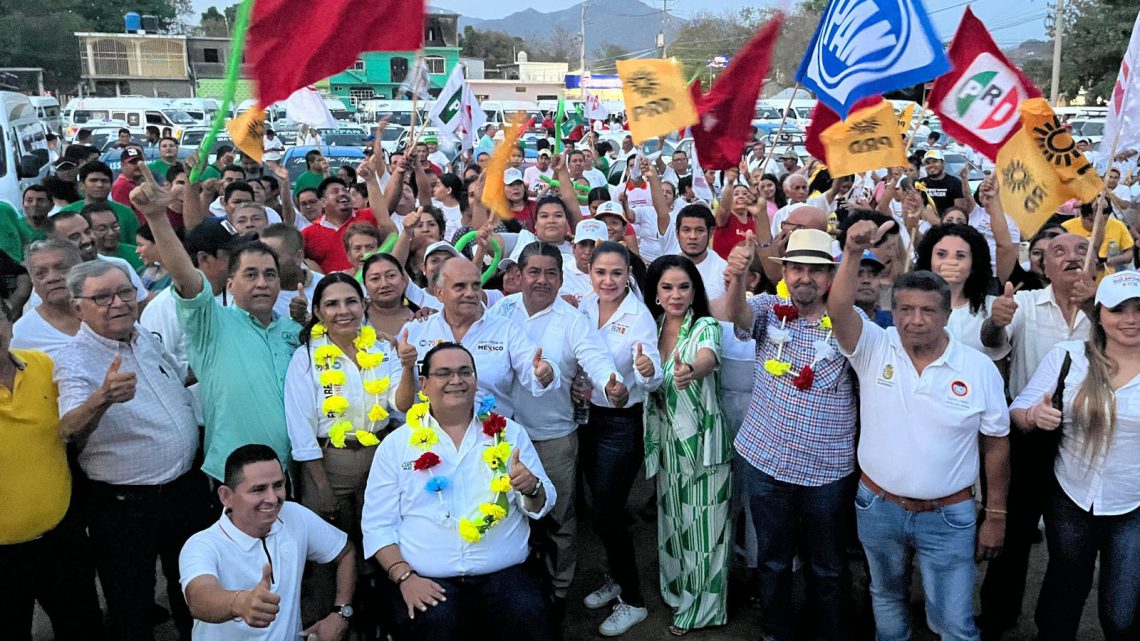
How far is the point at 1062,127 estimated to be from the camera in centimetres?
477

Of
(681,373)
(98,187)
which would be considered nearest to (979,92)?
(681,373)

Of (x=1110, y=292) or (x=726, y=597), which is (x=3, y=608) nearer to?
(x=726, y=597)

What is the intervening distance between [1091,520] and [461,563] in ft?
8.74

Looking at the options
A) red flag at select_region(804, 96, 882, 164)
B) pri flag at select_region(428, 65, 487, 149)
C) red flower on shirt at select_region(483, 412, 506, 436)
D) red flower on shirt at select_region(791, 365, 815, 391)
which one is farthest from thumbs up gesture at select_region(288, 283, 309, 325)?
pri flag at select_region(428, 65, 487, 149)

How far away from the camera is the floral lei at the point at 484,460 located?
3.75 meters

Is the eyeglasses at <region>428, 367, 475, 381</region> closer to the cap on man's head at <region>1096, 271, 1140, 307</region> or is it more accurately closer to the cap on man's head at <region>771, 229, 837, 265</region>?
the cap on man's head at <region>771, 229, 837, 265</region>

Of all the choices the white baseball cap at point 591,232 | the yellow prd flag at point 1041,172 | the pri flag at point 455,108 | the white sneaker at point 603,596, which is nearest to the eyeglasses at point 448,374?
the white sneaker at point 603,596

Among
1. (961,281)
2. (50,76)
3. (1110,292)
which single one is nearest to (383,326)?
(961,281)

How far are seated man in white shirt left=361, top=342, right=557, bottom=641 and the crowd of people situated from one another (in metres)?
0.01

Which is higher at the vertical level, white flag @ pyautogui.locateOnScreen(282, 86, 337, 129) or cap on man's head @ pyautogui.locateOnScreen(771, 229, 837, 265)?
white flag @ pyautogui.locateOnScreen(282, 86, 337, 129)

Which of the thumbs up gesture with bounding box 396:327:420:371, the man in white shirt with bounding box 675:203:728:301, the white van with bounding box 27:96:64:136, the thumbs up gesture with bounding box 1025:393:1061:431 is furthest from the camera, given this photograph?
the white van with bounding box 27:96:64:136

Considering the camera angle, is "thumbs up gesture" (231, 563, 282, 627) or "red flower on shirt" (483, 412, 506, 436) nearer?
"thumbs up gesture" (231, 563, 282, 627)

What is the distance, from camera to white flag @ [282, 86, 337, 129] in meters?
7.88

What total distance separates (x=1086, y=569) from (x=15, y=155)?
39.5 feet
